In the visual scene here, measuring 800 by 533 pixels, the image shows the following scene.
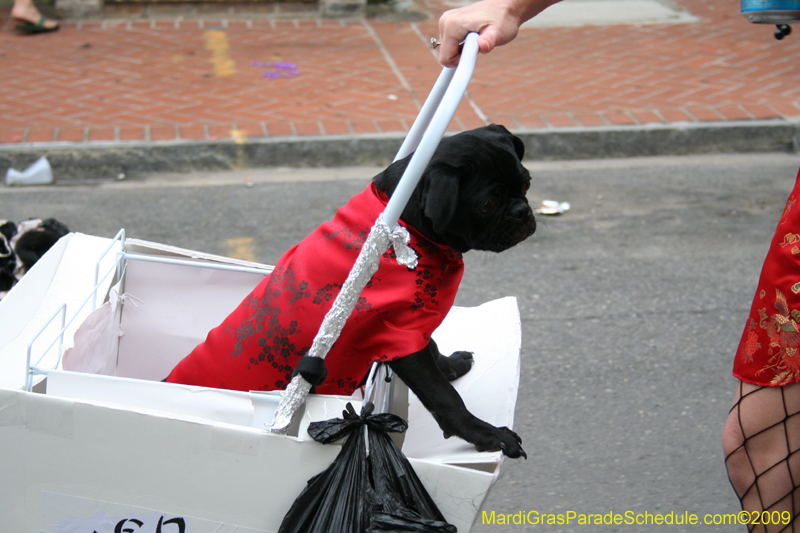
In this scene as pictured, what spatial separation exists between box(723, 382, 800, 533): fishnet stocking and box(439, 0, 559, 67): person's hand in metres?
0.98

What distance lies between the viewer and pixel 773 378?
161 cm

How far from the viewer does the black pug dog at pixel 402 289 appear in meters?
1.68

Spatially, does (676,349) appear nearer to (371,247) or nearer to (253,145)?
(371,247)

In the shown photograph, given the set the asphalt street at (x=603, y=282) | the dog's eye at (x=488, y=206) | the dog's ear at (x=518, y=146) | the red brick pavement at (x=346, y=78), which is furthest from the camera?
the red brick pavement at (x=346, y=78)

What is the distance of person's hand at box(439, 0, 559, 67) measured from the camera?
160 cm

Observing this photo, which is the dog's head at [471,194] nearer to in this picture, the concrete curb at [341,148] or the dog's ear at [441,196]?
the dog's ear at [441,196]

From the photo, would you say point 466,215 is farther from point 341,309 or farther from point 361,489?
point 361,489

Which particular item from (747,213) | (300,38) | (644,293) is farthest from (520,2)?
(300,38)

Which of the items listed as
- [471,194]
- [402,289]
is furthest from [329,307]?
[471,194]

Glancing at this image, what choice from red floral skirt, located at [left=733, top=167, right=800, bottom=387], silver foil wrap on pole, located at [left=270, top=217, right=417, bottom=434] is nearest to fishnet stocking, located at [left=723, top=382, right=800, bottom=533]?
red floral skirt, located at [left=733, top=167, right=800, bottom=387]

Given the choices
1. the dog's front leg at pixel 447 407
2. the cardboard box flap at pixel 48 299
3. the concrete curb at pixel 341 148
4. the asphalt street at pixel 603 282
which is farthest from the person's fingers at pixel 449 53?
the concrete curb at pixel 341 148

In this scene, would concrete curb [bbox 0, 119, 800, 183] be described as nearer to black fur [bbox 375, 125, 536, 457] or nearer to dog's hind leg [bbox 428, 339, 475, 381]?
dog's hind leg [bbox 428, 339, 475, 381]

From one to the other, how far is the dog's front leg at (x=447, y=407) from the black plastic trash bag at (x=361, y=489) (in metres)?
0.20

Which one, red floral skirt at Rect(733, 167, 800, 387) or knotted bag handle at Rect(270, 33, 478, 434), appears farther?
red floral skirt at Rect(733, 167, 800, 387)
